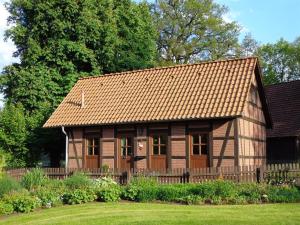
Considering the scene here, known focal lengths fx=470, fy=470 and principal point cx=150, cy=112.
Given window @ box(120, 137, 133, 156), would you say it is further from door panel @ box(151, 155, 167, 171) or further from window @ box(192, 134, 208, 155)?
window @ box(192, 134, 208, 155)

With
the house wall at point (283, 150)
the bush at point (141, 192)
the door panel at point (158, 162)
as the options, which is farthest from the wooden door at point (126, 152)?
the house wall at point (283, 150)

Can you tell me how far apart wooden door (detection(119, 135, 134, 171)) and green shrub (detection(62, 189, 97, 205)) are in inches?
318

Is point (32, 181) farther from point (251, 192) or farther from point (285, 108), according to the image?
point (285, 108)

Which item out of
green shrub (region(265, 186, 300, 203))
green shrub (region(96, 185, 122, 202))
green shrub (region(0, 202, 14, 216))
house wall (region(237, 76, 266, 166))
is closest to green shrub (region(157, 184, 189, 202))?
green shrub (region(96, 185, 122, 202))

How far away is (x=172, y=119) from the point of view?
77.3 feet

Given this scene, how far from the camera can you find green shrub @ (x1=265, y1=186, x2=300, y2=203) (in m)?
15.7

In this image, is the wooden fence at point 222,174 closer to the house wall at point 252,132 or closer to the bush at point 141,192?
the bush at point 141,192

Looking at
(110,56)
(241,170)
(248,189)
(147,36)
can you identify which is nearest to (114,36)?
(110,56)

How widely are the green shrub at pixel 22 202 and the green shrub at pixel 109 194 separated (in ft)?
7.74

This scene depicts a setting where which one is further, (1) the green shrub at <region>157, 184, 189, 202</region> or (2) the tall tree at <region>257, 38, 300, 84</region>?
(2) the tall tree at <region>257, 38, 300, 84</region>

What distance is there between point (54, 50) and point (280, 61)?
117 ft

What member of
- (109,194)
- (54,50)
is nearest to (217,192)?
(109,194)

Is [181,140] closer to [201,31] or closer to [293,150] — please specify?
[293,150]

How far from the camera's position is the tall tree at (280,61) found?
58500 mm
